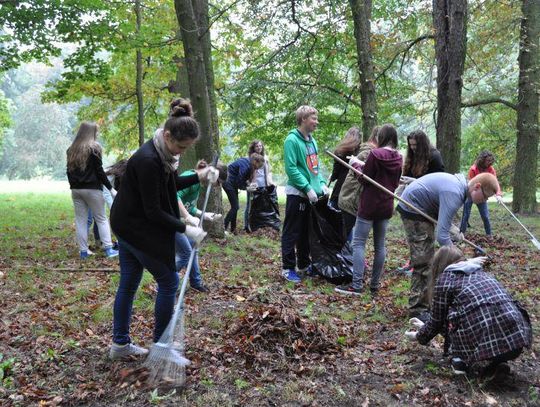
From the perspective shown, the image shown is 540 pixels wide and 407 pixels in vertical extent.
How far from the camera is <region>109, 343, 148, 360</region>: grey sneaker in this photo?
3.85 meters

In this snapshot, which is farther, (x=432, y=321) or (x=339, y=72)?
(x=339, y=72)

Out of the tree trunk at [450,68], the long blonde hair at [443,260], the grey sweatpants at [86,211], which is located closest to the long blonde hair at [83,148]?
the grey sweatpants at [86,211]

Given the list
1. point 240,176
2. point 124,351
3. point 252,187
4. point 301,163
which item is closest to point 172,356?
point 124,351

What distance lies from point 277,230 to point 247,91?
5.87 meters

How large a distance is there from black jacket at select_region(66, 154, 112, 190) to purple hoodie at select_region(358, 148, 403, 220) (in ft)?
11.5

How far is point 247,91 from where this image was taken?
14.6 meters

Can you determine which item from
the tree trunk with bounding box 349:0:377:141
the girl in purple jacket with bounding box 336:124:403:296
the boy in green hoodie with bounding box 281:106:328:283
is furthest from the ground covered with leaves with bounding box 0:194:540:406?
the tree trunk with bounding box 349:0:377:141

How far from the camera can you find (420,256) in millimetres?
4812

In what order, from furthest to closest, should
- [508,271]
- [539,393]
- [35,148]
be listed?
[35,148], [508,271], [539,393]

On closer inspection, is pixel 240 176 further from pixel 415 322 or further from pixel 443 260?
pixel 443 260

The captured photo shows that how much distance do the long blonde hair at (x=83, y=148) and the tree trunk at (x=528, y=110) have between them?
1153 centimetres

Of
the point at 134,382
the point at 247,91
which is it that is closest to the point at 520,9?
the point at 247,91

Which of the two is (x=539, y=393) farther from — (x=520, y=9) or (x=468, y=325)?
(x=520, y=9)

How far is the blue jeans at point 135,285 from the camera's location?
355 centimetres
